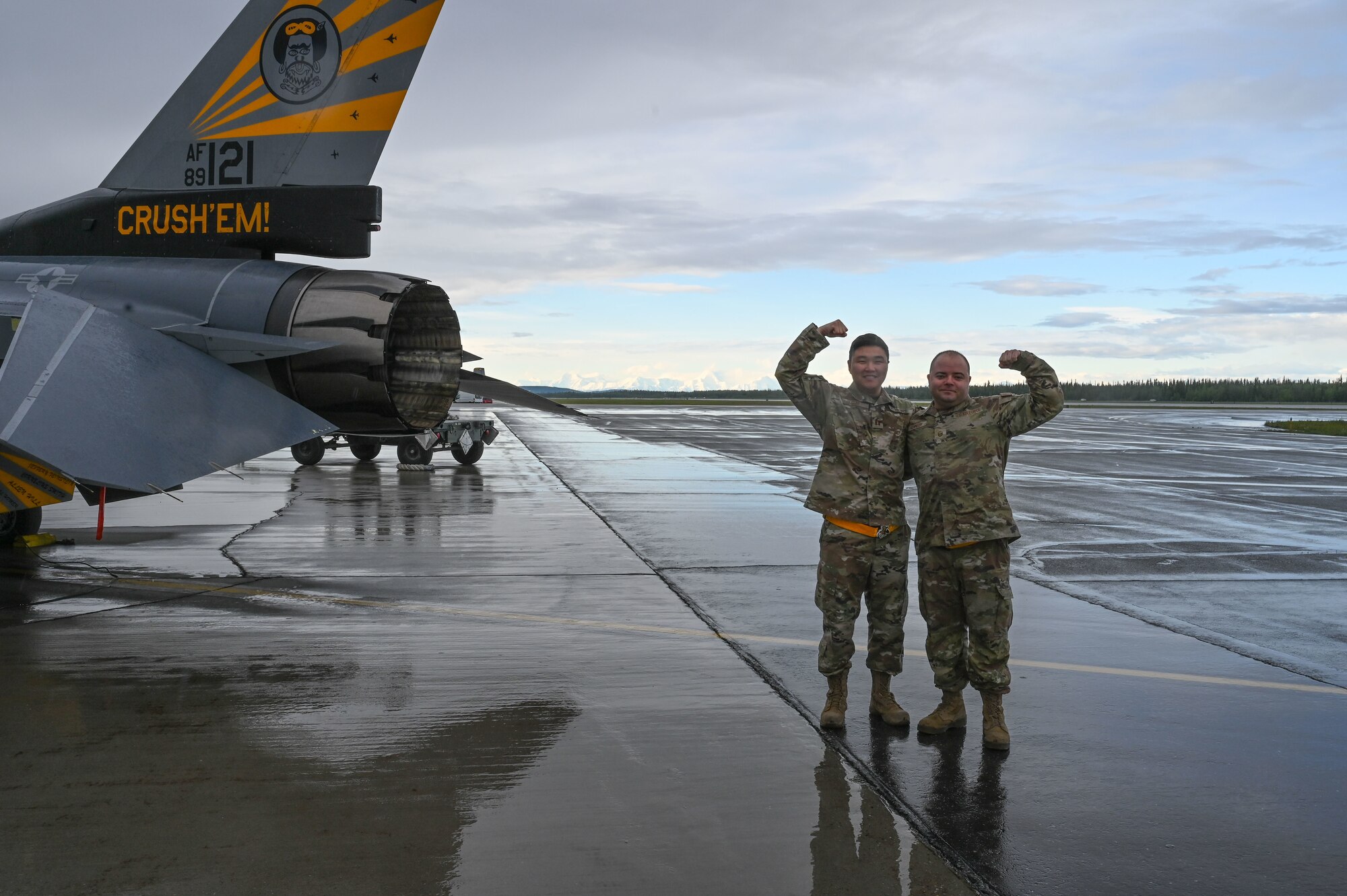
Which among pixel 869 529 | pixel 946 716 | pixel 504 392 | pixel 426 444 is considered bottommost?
pixel 946 716

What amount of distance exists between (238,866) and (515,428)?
35.8m

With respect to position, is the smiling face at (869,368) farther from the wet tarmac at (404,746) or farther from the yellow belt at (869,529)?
the wet tarmac at (404,746)

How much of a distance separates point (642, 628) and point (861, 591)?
2.52 metres

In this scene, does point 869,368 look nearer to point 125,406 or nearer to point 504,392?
point 504,392

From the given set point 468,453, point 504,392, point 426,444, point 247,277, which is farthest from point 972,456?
point 468,453

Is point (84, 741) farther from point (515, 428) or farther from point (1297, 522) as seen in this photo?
point (515, 428)

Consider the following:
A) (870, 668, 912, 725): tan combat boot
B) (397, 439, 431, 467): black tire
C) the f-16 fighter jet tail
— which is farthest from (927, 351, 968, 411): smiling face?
(397, 439, 431, 467): black tire

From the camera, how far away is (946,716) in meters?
5.36

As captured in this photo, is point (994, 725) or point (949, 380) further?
point (949, 380)

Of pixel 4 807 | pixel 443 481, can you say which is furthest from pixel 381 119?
pixel 443 481

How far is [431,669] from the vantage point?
643 centimetres

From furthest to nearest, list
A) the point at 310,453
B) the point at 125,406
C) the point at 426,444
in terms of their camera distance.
→ the point at 310,453 < the point at 426,444 < the point at 125,406

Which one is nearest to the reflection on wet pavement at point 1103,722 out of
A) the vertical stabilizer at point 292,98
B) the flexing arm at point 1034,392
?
the flexing arm at point 1034,392

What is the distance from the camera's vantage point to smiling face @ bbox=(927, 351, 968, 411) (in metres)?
5.38
